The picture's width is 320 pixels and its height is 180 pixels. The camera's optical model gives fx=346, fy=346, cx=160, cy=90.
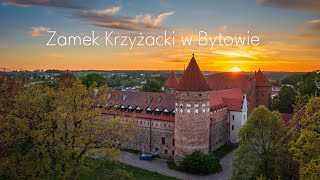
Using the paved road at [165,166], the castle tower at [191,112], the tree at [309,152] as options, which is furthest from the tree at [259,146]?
the castle tower at [191,112]

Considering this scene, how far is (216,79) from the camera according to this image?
61625mm

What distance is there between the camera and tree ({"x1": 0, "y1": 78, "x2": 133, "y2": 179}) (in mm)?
23641

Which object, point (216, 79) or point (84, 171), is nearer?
point (84, 171)

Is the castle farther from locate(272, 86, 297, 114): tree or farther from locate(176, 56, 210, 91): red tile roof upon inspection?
locate(272, 86, 297, 114): tree

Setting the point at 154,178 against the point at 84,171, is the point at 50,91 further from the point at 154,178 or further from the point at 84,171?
the point at 154,178

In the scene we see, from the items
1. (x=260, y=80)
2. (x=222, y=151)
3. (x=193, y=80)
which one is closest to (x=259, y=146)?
(x=193, y=80)

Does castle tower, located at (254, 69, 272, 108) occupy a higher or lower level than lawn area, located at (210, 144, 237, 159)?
higher

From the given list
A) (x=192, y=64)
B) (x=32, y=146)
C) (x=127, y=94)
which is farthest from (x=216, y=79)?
(x=32, y=146)

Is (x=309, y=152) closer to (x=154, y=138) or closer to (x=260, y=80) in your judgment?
(x=154, y=138)

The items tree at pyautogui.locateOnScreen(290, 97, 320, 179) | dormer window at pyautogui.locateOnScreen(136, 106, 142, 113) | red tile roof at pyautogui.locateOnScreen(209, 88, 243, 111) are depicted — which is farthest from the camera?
red tile roof at pyautogui.locateOnScreen(209, 88, 243, 111)

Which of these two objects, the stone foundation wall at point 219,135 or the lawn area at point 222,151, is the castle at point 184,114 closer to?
the stone foundation wall at point 219,135

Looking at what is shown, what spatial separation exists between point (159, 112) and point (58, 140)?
19995 millimetres

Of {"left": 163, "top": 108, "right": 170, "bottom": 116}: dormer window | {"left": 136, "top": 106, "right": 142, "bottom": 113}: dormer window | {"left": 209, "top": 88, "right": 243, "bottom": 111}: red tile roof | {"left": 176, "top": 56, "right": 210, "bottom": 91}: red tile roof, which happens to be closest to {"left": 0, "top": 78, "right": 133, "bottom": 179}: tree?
{"left": 176, "top": 56, "right": 210, "bottom": 91}: red tile roof

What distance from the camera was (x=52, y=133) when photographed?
81.5 ft
